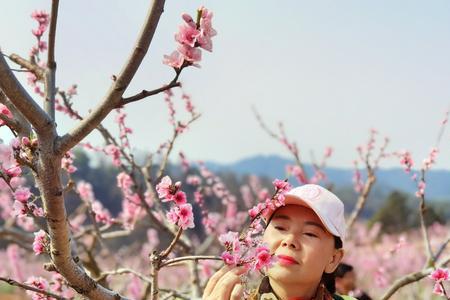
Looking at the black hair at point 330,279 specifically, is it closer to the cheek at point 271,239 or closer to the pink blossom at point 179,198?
the cheek at point 271,239

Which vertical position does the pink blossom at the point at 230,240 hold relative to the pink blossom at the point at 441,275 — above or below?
above

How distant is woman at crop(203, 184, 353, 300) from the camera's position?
2.32m

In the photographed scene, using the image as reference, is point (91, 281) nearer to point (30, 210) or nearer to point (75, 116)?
point (30, 210)

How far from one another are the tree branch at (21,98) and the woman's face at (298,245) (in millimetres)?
1122

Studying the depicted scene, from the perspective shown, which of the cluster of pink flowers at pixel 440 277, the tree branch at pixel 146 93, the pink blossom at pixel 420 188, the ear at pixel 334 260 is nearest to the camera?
the tree branch at pixel 146 93

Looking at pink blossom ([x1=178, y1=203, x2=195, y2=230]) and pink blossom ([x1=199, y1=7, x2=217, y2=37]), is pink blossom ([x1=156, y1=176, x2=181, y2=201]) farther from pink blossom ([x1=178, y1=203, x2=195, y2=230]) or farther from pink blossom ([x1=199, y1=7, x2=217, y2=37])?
pink blossom ([x1=199, y1=7, x2=217, y2=37])

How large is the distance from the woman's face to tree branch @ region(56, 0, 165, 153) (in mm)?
1031

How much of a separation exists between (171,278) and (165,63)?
1831cm

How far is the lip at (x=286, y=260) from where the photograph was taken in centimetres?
231

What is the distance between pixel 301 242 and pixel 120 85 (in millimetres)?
1131

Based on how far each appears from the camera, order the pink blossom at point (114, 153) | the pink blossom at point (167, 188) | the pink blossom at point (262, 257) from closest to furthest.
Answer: the pink blossom at point (167, 188) < the pink blossom at point (262, 257) < the pink blossom at point (114, 153)

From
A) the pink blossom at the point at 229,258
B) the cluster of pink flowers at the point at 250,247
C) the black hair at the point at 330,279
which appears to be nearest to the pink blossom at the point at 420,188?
the black hair at the point at 330,279

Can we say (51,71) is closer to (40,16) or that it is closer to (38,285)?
(38,285)

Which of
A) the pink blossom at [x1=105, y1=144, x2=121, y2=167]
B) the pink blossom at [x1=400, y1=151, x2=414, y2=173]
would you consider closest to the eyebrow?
the pink blossom at [x1=105, y1=144, x2=121, y2=167]
